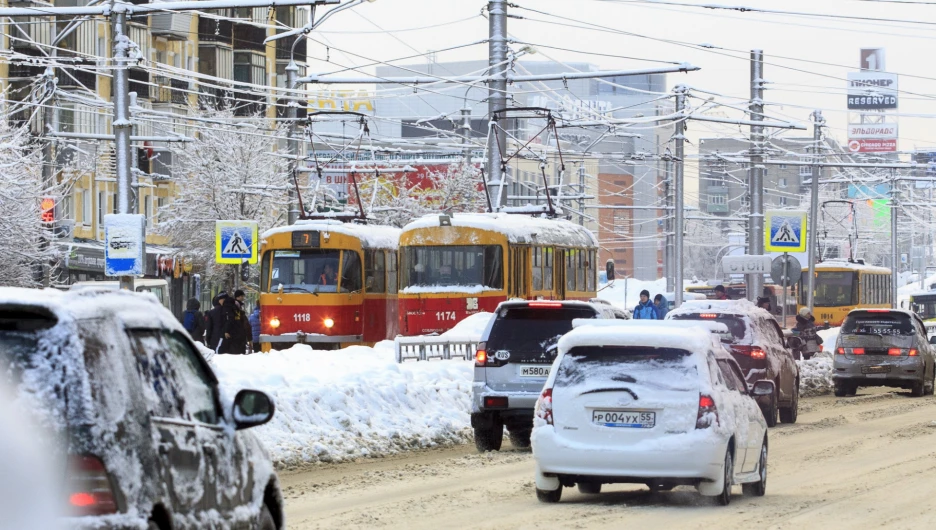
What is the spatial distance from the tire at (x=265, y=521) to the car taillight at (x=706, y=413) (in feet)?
17.2

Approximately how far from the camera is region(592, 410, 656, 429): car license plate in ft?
40.4

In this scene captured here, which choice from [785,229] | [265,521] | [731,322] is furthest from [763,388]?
[785,229]

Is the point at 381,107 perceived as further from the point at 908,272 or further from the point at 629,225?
the point at 908,272

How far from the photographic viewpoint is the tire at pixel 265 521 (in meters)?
7.37

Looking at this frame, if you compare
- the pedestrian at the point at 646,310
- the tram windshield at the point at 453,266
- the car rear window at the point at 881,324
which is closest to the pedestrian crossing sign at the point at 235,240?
the tram windshield at the point at 453,266

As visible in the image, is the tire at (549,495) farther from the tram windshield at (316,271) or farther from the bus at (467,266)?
the tram windshield at (316,271)

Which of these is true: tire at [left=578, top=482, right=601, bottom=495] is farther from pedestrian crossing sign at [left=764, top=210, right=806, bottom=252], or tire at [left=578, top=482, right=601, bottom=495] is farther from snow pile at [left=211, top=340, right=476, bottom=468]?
pedestrian crossing sign at [left=764, top=210, right=806, bottom=252]

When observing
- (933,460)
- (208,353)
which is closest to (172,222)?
(208,353)

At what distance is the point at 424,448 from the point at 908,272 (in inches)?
5589

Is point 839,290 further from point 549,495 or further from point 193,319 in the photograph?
point 549,495

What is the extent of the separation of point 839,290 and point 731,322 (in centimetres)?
3980

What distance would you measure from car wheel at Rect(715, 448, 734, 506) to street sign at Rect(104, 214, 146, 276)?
1079cm

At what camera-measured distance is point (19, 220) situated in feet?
147

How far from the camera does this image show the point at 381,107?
164875 millimetres
